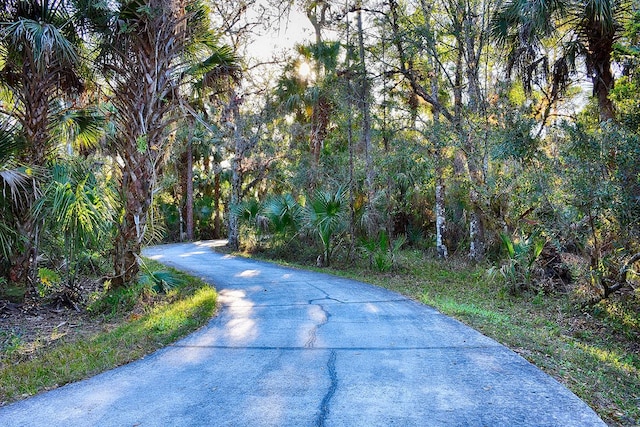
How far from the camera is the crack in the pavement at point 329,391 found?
3.05 meters

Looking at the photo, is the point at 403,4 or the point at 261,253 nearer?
the point at 403,4

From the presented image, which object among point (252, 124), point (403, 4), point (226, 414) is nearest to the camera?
point (226, 414)

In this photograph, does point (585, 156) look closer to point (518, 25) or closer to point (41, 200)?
point (518, 25)

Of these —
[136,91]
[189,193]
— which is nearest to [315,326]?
[136,91]

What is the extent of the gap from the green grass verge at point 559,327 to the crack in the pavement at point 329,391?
208cm

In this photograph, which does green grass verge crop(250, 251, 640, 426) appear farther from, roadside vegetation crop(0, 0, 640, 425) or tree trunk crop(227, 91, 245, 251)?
tree trunk crop(227, 91, 245, 251)

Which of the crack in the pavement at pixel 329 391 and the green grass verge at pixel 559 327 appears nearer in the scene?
the crack in the pavement at pixel 329 391

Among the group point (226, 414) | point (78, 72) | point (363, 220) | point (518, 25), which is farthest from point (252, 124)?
point (226, 414)

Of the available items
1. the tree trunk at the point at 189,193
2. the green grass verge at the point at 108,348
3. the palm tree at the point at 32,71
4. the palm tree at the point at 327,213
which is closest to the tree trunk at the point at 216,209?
the tree trunk at the point at 189,193

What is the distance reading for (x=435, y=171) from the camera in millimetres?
12523

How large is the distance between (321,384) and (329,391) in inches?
6.5

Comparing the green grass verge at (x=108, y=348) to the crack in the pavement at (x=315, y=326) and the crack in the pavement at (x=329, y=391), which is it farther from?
the crack in the pavement at (x=329, y=391)

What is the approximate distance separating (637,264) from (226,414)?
21.4 ft

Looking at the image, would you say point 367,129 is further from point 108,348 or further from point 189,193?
point 189,193
